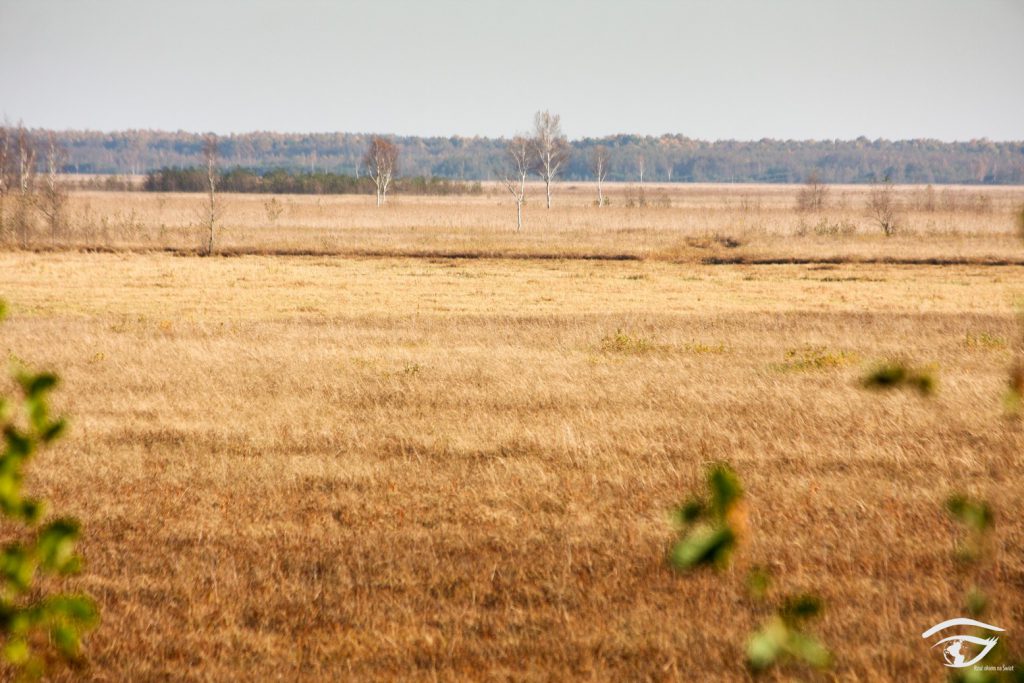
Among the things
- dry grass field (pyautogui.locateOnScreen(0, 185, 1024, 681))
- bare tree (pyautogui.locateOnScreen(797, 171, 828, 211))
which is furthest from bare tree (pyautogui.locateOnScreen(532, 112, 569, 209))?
dry grass field (pyautogui.locateOnScreen(0, 185, 1024, 681))

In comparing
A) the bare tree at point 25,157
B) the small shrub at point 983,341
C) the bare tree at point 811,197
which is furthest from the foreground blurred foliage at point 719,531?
the bare tree at point 811,197

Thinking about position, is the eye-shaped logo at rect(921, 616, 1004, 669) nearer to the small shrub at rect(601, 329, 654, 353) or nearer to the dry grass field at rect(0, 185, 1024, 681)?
the dry grass field at rect(0, 185, 1024, 681)

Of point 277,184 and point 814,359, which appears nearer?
point 814,359

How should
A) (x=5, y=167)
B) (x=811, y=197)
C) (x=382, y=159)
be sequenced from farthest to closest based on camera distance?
(x=382, y=159)
(x=811, y=197)
(x=5, y=167)

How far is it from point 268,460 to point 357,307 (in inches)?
580

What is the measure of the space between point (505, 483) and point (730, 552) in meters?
6.66

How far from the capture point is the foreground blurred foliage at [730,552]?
120 centimetres

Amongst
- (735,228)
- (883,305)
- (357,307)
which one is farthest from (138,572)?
(735,228)

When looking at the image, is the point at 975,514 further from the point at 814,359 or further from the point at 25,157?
the point at 25,157

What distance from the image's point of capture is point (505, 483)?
7.84 m

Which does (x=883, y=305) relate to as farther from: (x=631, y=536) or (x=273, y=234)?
(x=273, y=234)

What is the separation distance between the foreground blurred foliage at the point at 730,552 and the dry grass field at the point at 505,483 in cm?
230

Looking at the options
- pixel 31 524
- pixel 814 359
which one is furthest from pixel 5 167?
pixel 31 524

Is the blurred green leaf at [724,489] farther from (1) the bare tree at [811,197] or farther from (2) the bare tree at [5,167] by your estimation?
(1) the bare tree at [811,197]
